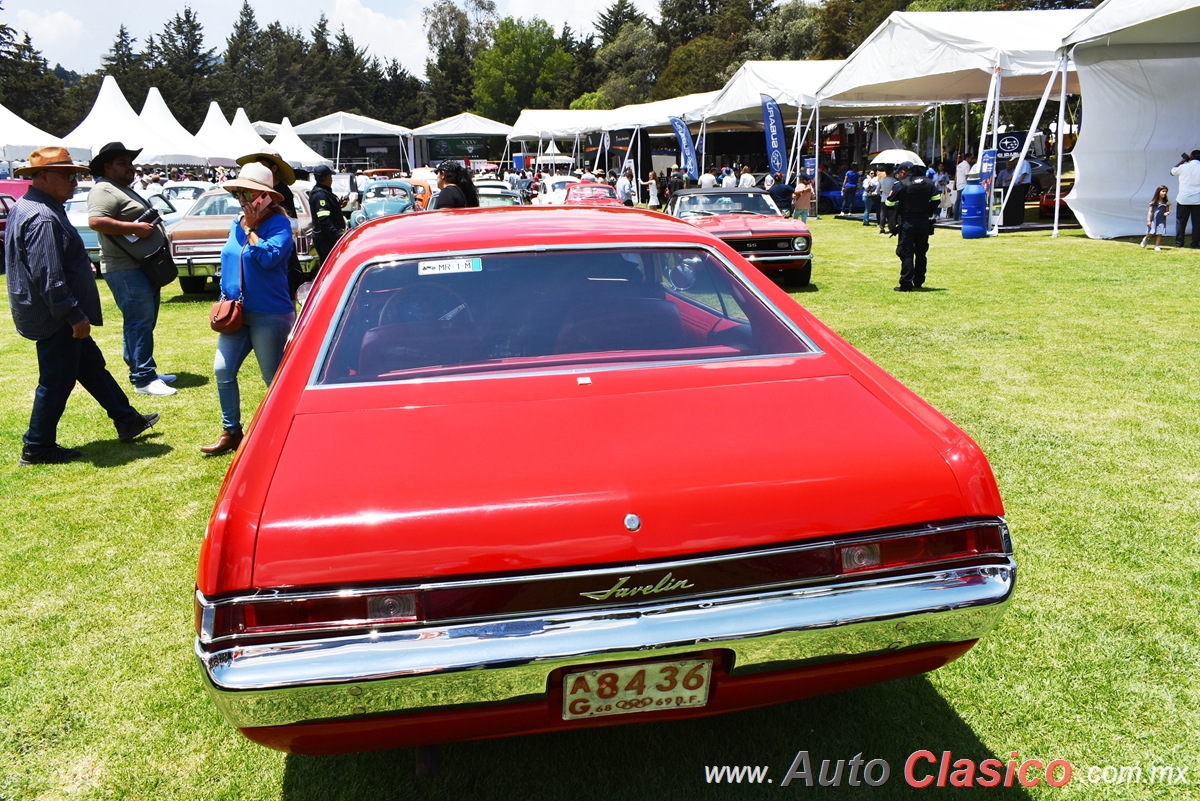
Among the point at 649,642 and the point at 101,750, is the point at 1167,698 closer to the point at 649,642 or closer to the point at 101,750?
the point at 649,642

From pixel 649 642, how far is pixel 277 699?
824 millimetres

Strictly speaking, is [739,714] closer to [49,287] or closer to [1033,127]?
[49,287]

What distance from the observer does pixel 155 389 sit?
743 centimetres

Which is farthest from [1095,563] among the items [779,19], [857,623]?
[779,19]

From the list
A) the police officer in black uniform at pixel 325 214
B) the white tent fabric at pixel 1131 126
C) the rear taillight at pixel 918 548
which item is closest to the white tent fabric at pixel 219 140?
the police officer in black uniform at pixel 325 214

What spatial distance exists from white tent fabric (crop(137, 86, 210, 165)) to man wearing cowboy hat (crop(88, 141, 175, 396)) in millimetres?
20441

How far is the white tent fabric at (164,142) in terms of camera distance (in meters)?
25.3

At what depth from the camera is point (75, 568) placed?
417 cm

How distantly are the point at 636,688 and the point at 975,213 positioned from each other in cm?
1937

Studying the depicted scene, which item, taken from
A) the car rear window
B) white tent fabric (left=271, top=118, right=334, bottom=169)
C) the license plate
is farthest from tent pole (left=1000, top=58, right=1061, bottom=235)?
white tent fabric (left=271, top=118, right=334, bottom=169)

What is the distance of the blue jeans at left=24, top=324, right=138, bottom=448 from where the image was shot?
5.50 meters

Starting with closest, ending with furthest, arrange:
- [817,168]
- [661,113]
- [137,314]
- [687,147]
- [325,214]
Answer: [137,314], [325,214], [817,168], [687,147], [661,113]

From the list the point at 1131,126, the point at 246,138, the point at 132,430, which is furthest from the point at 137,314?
the point at 246,138

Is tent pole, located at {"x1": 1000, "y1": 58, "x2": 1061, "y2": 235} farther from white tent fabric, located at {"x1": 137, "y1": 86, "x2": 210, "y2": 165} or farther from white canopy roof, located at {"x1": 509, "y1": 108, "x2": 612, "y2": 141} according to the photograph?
white tent fabric, located at {"x1": 137, "y1": 86, "x2": 210, "y2": 165}
